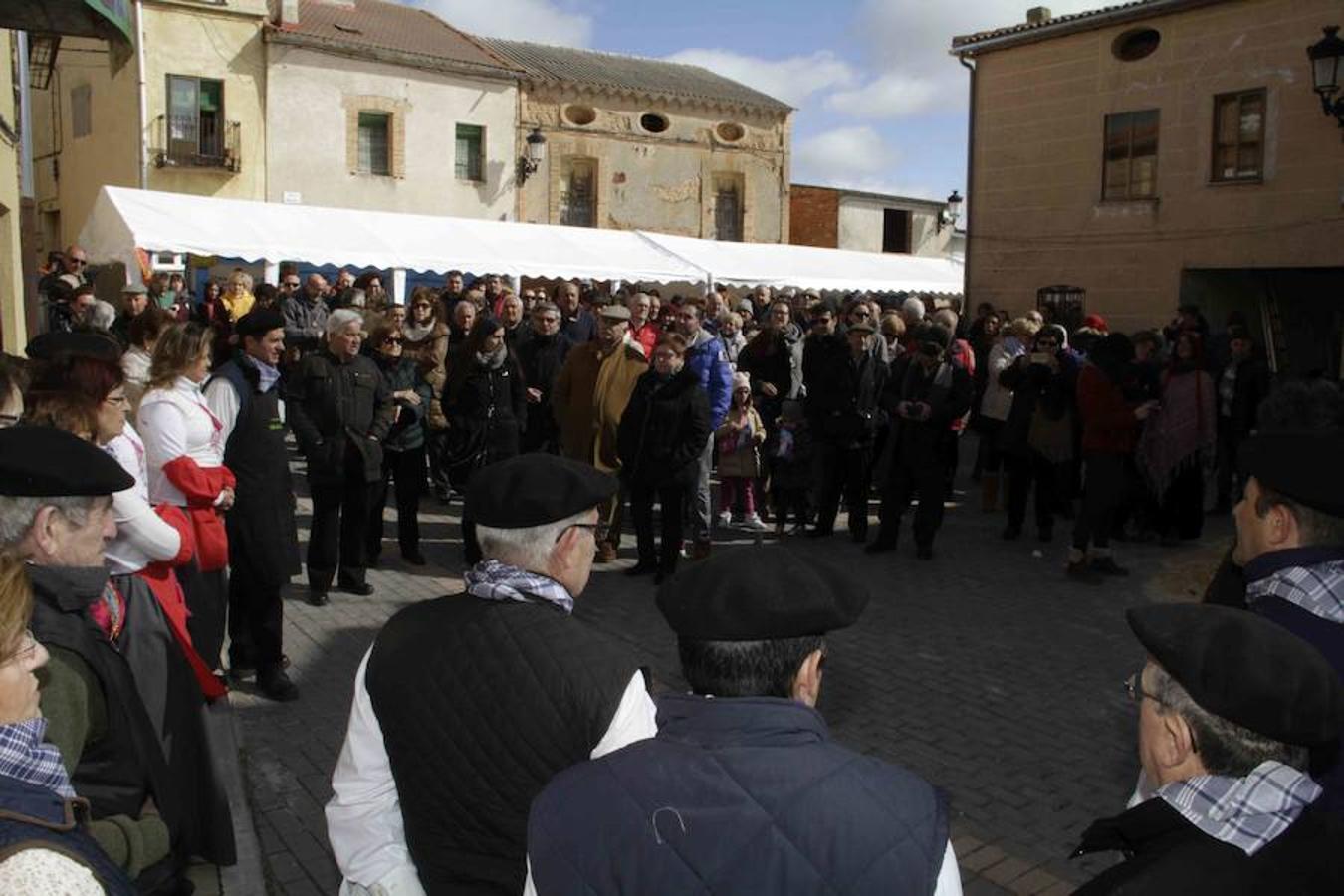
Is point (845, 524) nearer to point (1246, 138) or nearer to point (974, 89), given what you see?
point (1246, 138)

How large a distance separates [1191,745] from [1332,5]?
19028 millimetres

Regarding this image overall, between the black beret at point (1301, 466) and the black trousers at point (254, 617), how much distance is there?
175 inches

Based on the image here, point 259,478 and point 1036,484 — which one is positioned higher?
point 259,478

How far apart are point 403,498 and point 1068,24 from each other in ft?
54.2

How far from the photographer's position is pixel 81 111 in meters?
27.3

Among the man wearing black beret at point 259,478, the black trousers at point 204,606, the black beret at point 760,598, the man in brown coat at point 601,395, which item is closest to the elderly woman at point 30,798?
the black beret at point 760,598

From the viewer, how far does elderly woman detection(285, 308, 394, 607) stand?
6691mm

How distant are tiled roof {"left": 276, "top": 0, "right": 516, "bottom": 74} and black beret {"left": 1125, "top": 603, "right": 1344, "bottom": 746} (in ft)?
89.4

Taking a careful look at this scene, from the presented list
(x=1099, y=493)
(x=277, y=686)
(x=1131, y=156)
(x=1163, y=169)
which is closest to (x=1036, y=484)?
(x=1099, y=493)

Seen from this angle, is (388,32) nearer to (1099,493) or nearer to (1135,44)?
(1135,44)

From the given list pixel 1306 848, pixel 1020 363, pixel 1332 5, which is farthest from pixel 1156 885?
pixel 1332 5

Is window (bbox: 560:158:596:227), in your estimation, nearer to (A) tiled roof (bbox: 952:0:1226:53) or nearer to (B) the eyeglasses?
(A) tiled roof (bbox: 952:0:1226:53)

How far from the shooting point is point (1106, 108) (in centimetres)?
1966

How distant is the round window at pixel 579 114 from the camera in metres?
30.0
